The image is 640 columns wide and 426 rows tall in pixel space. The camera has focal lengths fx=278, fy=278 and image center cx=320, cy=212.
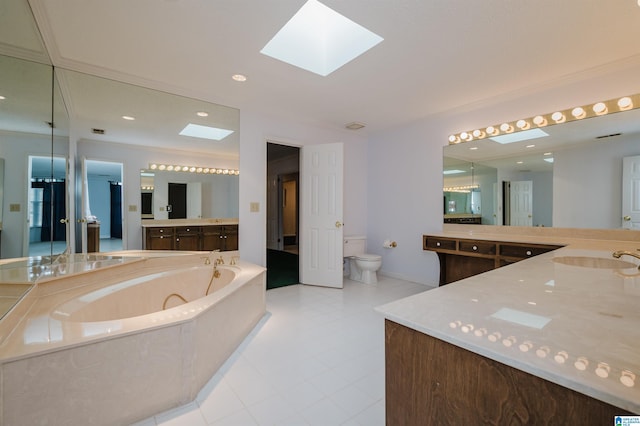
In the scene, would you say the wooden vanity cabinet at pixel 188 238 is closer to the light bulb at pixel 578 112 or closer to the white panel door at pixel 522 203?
the white panel door at pixel 522 203

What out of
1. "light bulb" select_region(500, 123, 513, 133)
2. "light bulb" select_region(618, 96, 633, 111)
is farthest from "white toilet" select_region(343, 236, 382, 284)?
"light bulb" select_region(618, 96, 633, 111)

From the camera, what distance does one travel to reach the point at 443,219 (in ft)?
11.7

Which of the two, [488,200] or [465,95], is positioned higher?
[465,95]

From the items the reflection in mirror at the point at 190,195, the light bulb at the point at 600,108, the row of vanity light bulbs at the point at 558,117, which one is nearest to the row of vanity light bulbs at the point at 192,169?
the reflection in mirror at the point at 190,195

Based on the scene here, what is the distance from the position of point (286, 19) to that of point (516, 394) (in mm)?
2166

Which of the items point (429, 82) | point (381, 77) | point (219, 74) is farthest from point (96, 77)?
point (429, 82)

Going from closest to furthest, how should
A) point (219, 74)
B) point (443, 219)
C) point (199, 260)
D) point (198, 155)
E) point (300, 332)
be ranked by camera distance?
point (300, 332) → point (219, 74) → point (199, 260) → point (198, 155) → point (443, 219)

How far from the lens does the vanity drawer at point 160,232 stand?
2.91 metres

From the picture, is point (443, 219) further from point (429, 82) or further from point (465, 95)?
point (429, 82)

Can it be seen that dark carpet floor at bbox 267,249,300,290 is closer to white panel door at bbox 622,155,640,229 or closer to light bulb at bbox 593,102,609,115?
white panel door at bbox 622,155,640,229

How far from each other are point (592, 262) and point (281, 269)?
4044 mm

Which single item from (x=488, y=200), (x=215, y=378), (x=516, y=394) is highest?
(x=488, y=200)

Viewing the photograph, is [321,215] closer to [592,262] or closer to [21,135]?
[592,262]

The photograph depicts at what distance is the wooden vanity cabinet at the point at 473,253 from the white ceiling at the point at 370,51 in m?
1.58
